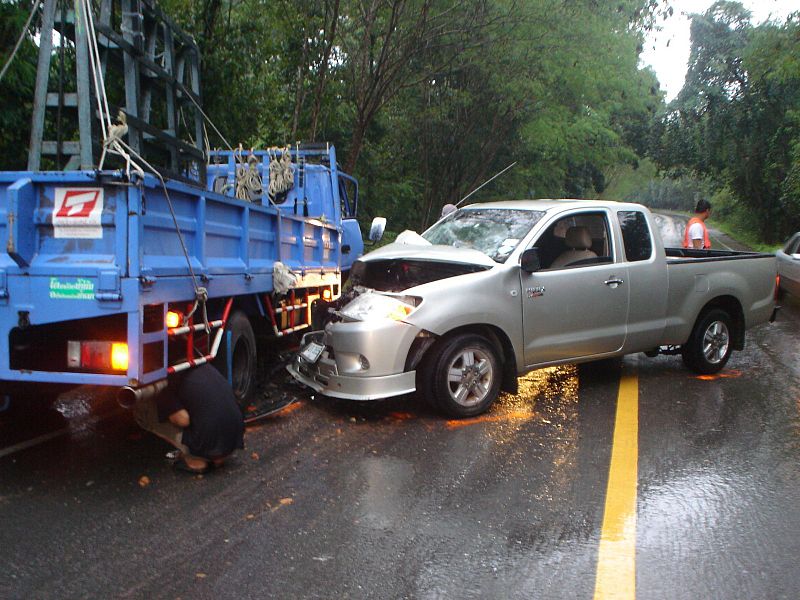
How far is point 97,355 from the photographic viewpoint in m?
4.49

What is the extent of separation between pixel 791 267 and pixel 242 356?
468 inches

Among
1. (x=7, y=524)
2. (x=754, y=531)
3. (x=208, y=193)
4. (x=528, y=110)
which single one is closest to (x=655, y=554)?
(x=754, y=531)

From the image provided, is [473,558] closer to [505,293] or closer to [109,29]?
[505,293]

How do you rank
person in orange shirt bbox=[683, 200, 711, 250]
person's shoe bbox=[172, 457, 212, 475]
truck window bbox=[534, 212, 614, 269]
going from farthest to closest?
person in orange shirt bbox=[683, 200, 711, 250], truck window bbox=[534, 212, 614, 269], person's shoe bbox=[172, 457, 212, 475]

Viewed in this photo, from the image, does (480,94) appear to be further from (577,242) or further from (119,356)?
(119,356)

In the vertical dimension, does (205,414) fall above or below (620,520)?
above

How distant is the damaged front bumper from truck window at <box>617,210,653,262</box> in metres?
2.66

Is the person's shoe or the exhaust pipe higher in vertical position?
the exhaust pipe

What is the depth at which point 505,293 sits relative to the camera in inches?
247

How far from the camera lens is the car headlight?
19.4ft

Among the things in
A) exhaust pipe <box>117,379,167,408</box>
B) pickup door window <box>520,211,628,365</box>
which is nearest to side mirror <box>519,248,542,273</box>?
pickup door window <box>520,211,628,365</box>

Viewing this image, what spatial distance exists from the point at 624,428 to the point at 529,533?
2.34 m

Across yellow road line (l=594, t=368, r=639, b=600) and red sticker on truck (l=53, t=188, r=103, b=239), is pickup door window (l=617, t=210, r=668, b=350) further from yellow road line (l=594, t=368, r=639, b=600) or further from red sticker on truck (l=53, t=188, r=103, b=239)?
red sticker on truck (l=53, t=188, r=103, b=239)

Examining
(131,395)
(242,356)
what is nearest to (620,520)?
(131,395)
